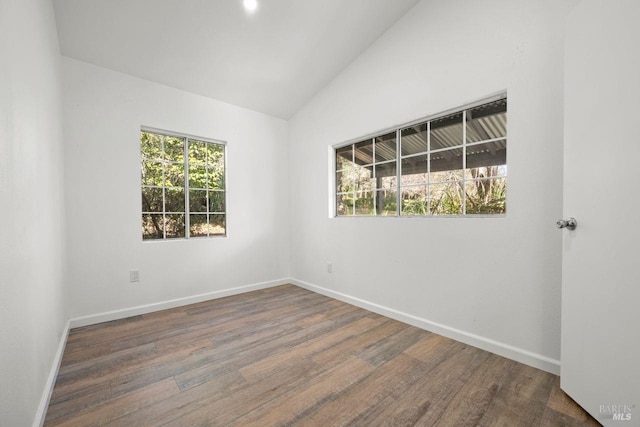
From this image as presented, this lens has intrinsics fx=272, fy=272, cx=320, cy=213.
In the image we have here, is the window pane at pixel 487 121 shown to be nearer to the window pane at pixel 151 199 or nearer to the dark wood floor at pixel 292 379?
the dark wood floor at pixel 292 379

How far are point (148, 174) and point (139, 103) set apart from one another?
76cm

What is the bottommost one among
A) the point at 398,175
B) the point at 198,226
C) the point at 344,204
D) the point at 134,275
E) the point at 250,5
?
the point at 134,275

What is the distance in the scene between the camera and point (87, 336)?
240cm

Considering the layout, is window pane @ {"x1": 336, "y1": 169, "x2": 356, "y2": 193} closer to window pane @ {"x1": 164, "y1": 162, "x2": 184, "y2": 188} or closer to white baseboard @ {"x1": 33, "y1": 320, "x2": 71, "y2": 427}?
window pane @ {"x1": 164, "y1": 162, "x2": 184, "y2": 188}

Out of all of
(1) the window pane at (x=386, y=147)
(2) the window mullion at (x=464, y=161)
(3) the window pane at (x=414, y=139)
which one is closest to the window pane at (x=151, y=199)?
(1) the window pane at (x=386, y=147)

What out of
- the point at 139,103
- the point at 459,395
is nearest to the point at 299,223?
the point at 139,103

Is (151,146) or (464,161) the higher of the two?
(151,146)

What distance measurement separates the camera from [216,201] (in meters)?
3.55

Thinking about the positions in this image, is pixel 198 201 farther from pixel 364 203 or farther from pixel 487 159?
→ pixel 487 159

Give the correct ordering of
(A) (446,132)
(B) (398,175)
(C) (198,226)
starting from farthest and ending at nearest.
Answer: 1. (C) (198,226)
2. (B) (398,175)
3. (A) (446,132)

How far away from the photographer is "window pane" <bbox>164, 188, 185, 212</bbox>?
3.20 metres

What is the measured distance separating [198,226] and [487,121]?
10.7 feet

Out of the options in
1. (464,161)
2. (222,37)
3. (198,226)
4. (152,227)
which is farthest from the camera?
(198,226)

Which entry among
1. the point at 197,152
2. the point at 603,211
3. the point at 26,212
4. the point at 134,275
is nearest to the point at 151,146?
the point at 197,152
